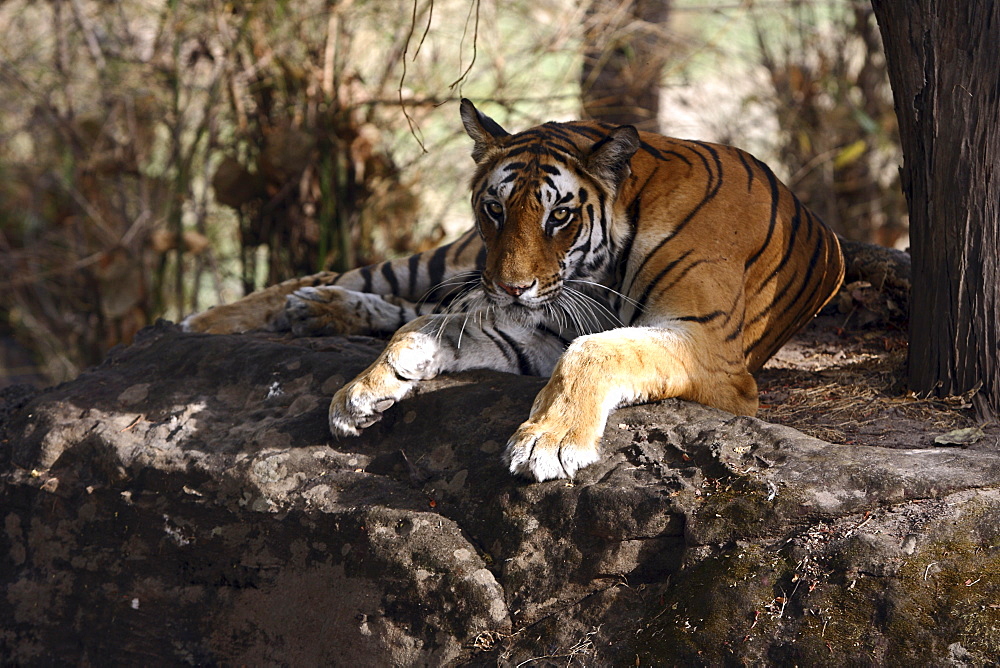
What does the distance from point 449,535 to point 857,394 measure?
166 cm

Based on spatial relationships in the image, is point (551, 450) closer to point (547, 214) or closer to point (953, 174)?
point (547, 214)

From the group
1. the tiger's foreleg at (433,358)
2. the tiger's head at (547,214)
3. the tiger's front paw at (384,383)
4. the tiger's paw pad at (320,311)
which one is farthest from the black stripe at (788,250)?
the tiger's paw pad at (320,311)

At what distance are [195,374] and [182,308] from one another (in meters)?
Result: 3.59

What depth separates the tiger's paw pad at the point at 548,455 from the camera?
2.33 meters

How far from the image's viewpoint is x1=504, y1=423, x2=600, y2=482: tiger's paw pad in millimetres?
2326

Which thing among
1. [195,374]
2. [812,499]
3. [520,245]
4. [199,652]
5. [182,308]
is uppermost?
[520,245]

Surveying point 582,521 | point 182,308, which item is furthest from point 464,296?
point 182,308

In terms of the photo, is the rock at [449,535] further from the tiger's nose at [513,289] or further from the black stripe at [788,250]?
the black stripe at [788,250]

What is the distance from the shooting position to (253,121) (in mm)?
6102

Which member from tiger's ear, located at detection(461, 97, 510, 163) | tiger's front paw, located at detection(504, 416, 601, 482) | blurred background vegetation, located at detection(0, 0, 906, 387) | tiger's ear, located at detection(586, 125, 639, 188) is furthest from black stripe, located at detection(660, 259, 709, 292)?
blurred background vegetation, located at detection(0, 0, 906, 387)

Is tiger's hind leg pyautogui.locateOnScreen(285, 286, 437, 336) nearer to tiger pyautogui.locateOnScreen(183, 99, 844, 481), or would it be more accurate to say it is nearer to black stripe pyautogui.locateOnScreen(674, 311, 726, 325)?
tiger pyautogui.locateOnScreen(183, 99, 844, 481)

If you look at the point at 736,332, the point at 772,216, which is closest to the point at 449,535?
the point at 736,332

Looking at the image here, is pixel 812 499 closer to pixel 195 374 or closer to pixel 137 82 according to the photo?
pixel 195 374

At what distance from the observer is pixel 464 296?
317 cm
